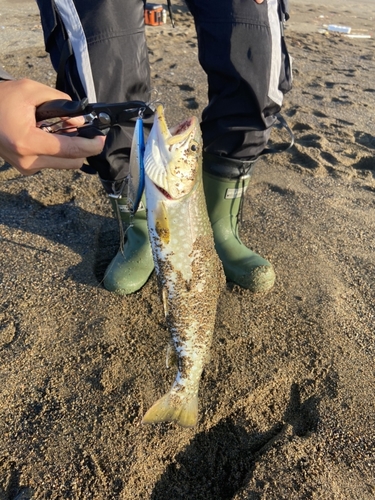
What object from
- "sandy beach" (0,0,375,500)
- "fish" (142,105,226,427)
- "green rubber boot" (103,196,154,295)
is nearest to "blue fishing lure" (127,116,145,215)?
"fish" (142,105,226,427)

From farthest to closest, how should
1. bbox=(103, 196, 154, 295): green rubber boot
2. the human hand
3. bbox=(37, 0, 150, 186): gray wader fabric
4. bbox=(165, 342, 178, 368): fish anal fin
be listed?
bbox=(103, 196, 154, 295): green rubber boot, bbox=(37, 0, 150, 186): gray wader fabric, bbox=(165, 342, 178, 368): fish anal fin, the human hand

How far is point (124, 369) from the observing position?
2.10 m

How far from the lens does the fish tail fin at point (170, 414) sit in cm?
180

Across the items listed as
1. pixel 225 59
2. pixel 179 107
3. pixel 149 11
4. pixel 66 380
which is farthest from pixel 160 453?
pixel 149 11

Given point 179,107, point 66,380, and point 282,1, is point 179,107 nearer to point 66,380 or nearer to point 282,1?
point 282,1

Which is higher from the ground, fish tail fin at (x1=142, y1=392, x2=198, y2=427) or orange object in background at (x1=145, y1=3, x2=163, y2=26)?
orange object in background at (x1=145, y1=3, x2=163, y2=26)

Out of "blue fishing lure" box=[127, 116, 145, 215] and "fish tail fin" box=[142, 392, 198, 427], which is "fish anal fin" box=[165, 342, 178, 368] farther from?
"blue fishing lure" box=[127, 116, 145, 215]

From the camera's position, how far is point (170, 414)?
1.79 m

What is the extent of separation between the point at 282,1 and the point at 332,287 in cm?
179

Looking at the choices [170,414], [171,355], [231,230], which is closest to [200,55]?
[231,230]

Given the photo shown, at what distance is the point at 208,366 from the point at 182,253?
0.71 metres

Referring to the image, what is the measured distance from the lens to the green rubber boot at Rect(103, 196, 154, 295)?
8.25 feet

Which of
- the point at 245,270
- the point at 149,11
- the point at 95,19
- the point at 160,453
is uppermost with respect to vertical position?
the point at 95,19

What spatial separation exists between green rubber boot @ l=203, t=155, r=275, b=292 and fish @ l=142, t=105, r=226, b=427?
73cm
